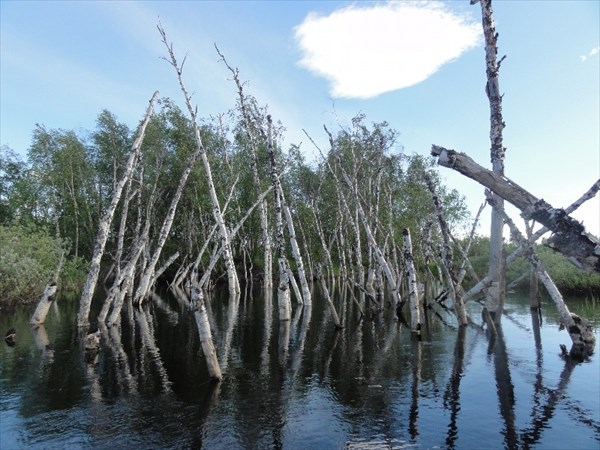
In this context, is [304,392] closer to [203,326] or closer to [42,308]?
[203,326]

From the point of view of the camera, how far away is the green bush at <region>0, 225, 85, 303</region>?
3228cm

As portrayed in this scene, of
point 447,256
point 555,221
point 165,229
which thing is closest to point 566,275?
point 447,256

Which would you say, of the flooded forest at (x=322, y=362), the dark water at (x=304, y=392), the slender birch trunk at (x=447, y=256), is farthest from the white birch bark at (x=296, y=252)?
the slender birch trunk at (x=447, y=256)

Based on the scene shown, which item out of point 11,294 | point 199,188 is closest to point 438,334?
point 11,294

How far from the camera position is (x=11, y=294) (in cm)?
3372

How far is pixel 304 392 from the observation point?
46.4 feet

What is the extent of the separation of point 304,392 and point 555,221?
452 inches

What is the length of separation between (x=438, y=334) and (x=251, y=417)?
48.4 feet

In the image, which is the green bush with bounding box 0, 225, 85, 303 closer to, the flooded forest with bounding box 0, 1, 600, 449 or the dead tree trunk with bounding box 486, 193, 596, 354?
the flooded forest with bounding box 0, 1, 600, 449

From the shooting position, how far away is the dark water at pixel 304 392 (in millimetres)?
10922

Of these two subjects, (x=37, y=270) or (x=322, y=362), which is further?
(x=37, y=270)

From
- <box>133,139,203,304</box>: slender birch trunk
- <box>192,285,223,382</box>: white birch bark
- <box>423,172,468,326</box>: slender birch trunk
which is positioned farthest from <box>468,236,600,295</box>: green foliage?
<box>192,285,223,382</box>: white birch bark

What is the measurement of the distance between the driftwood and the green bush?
3485 cm

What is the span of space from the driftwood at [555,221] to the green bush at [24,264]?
3485 centimetres
